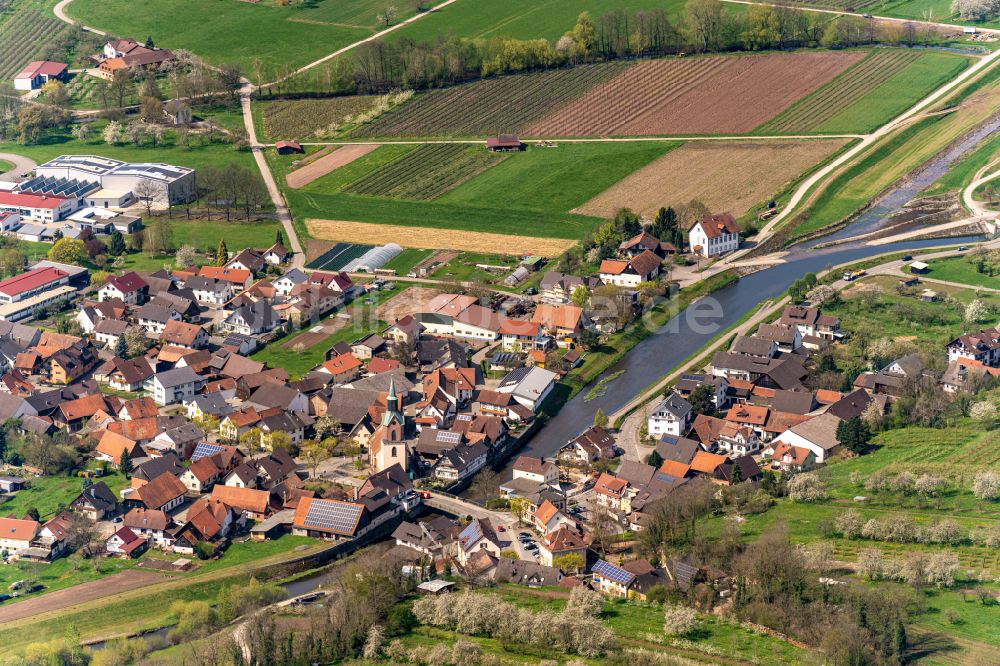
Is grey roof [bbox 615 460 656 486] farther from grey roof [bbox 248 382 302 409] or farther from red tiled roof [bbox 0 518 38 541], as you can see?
red tiled roof [bbox 0 518 38 541]

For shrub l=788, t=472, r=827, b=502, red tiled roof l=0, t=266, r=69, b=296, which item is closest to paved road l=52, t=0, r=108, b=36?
red tiled roof l=0, t=266, r=69, b=296

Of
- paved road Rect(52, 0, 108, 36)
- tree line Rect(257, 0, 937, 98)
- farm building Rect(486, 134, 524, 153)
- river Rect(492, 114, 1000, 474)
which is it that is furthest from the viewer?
paved road Rect(52, 0, 108, 36)

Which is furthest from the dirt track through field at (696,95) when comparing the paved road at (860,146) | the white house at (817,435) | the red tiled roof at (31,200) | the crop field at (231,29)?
the white house at (817,435)

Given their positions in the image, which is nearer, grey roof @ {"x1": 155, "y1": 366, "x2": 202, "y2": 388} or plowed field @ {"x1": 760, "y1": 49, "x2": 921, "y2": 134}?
grey roof @ {"x1": 155, "y1": 366, "x2": 202, "y2": 388}

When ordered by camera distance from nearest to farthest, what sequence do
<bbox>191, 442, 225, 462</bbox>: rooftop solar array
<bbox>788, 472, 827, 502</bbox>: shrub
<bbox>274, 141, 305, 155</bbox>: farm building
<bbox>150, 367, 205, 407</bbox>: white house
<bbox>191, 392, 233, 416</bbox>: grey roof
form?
<bbox>788, 472, 827, 502</bbox>: shrub, <bbox>191, 442, 225, 462</bbox>: rooftop solar array, <bbox>191, 392, 233, 416</bbox>: grey roof, <bbox>150, 367, 205, 407</bbox>: white house, <bbox>274, 141, 305, 155</bbox>: farm building

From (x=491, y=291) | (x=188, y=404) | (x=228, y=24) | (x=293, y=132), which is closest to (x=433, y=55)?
(x=293, y=132)

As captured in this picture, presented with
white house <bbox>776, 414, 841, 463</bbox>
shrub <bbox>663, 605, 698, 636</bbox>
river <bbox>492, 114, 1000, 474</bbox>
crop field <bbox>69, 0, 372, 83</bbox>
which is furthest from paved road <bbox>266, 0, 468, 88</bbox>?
shrub <bbox>663, 605, 698, 636</bbox>

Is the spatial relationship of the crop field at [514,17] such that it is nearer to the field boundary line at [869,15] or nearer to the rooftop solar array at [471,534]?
the field boundary line at [869,15]

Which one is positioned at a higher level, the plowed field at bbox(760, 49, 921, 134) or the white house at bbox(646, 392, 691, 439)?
the plowed field at bbox(760, 49, 921, 134)

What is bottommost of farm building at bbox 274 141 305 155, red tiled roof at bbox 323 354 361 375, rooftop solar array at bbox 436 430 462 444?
rooftop solar array at bbox 436 430 462 444
